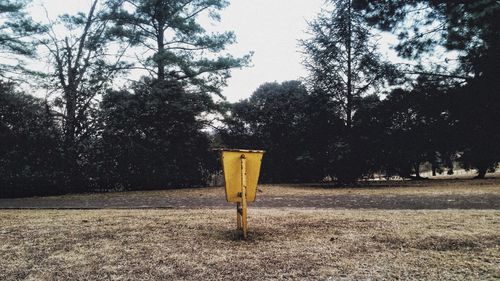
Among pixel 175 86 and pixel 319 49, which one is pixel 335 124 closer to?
pixel 319 49

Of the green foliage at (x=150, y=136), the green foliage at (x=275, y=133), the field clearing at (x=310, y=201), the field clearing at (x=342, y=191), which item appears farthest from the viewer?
the green foliage at (x=275, y=133)

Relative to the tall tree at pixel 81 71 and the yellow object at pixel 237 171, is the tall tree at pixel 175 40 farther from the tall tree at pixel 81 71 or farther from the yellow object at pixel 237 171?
the yellow object at pixel 237 171

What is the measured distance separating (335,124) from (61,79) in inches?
576

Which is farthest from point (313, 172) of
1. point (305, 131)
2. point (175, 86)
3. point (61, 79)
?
point (61, 79)

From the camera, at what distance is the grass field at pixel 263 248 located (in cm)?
285

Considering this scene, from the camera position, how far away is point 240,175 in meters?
4.44

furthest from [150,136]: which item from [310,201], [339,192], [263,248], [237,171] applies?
[263,248]

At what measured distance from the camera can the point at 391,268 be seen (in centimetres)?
288

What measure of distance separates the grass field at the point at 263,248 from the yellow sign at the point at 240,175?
0.45m

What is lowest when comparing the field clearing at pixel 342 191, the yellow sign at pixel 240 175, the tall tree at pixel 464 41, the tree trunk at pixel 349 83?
the field clearing at pixel 342 191

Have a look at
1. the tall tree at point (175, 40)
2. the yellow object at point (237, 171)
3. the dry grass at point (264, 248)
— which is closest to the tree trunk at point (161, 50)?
the tall tree at point (175, 40)

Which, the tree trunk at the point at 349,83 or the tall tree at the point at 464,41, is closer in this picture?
the tall tree at the point at 464,41

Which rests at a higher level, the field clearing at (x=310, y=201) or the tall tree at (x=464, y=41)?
the tall tree at (x=464, y=41)

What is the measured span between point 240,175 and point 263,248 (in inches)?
41.7
